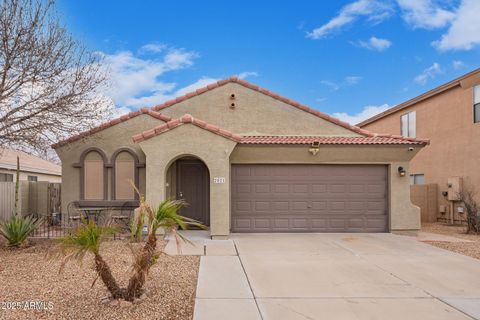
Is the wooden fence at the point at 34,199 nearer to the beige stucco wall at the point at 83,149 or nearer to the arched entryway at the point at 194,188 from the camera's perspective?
the beige stucco wall at the point at 83,149

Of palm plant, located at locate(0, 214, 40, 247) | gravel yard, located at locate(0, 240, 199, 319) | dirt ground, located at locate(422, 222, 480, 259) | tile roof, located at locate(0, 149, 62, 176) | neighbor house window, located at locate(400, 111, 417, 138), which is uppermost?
neighbor house window, located at locate(400, 111, 417, 138)

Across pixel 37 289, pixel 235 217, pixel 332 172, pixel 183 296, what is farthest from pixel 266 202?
pixel 37 289

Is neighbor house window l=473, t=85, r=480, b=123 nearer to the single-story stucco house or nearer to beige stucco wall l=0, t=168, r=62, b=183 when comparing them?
the single-story stucco house

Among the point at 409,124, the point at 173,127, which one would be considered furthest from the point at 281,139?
the point at 409,124

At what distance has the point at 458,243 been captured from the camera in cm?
1130

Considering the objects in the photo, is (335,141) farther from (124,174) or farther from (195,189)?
(124,174)

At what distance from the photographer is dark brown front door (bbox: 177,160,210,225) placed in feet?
43.9

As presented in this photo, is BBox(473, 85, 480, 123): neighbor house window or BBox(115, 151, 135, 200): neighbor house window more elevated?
BBox(473, 85, 480, 123): neighbor house window

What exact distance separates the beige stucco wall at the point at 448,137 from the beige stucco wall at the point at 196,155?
11.3m

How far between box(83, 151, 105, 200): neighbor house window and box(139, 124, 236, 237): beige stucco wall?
2801 millimetres

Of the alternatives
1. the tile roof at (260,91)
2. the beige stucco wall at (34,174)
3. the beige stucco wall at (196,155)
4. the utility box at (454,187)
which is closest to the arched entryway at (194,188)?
the beige stucco wall at (196,155)

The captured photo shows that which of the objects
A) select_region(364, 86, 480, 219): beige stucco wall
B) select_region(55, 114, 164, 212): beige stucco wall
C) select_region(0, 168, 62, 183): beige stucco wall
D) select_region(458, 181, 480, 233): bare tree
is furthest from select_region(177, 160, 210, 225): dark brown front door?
select_region(364, 86, 480, 219): beige stucco wall

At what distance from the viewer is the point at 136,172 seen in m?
13.0

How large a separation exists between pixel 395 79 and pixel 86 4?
18.4 metres
